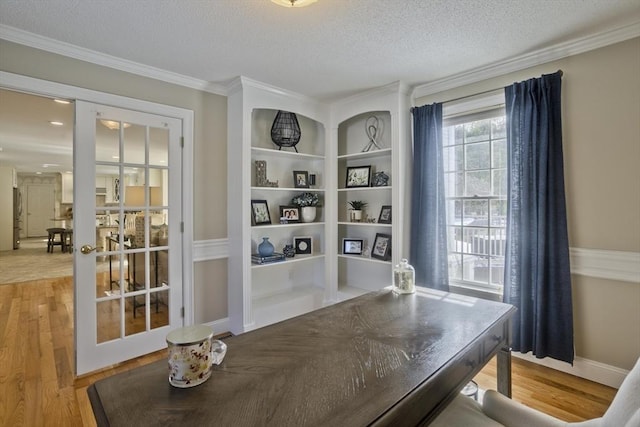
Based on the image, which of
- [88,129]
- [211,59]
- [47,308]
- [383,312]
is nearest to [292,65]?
[211,59]

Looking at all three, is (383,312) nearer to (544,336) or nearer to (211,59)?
(544,336)

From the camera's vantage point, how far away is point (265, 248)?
3.46m

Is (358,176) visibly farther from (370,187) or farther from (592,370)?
(592,370)

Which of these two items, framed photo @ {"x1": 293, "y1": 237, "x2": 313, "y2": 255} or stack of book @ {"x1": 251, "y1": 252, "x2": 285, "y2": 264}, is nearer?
stack of book @ {"x1": 251, "y1": 252, "x2": 285, "y2": 264}

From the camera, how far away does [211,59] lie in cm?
268

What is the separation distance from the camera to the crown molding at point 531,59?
7.39 ft

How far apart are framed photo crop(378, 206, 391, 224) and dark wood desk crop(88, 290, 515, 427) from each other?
198 cm

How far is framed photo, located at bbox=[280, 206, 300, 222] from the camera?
147 inches

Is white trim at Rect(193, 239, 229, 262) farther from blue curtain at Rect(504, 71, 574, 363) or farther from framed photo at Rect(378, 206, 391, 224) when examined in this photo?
blue curtain at Rect(504, 71, 574, 363)

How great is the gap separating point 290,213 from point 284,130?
92cm

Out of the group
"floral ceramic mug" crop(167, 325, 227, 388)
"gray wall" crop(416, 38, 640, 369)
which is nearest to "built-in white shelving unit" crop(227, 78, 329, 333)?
"floral ceramic mug" crop(167, 325, 227, 388)

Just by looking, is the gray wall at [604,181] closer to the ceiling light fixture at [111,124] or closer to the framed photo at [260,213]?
the framed photo at [260,213]

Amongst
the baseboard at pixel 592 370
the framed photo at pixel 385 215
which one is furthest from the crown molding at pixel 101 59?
the baseboard at pixel 592 370

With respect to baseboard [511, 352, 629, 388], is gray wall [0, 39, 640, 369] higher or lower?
higher
